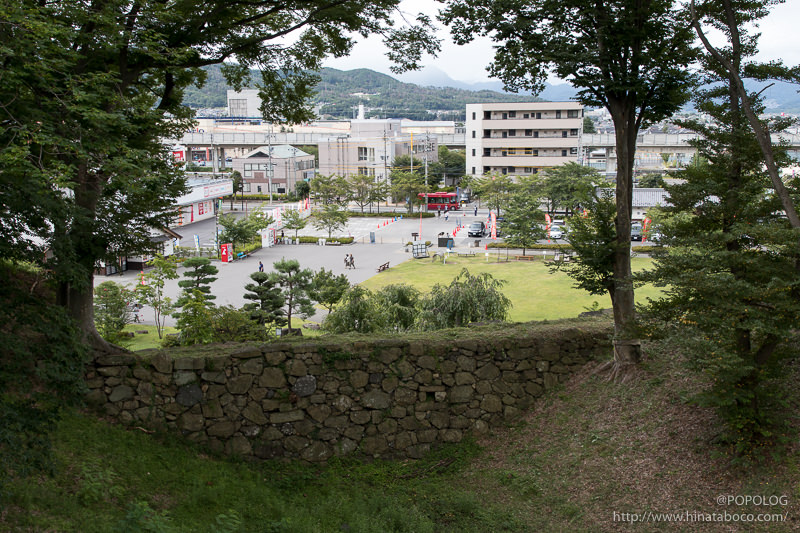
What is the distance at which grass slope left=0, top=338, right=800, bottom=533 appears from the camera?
6.81 metres

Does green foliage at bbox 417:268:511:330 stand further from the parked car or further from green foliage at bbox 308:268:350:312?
the parked car

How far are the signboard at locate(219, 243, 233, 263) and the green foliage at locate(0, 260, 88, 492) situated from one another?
32.6m

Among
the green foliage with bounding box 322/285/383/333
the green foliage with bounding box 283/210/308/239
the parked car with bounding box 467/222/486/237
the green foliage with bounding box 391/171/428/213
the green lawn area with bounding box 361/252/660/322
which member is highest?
the green foliage with bounding box 391/171/428/213

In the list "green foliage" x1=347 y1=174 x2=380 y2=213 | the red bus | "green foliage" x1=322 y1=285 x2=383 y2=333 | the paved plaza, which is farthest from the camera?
the red bus

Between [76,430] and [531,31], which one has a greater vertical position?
[531,31]

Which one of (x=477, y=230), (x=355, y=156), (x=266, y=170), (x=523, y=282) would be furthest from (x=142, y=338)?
(x=266, y=170)

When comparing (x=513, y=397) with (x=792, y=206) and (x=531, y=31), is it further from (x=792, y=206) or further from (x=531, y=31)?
(x=531, y=31)

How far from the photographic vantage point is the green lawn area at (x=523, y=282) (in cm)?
2630

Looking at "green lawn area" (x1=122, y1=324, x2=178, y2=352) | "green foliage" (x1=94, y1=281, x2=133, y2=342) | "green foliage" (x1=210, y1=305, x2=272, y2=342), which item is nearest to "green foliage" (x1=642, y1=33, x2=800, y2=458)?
"green foliage" (x1=210, y1=305, x2=272, y2=342)

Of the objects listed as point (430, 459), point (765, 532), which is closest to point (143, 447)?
point (430, 459)

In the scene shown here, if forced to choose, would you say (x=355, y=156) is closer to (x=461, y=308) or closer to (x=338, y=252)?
(x=338, y=252)

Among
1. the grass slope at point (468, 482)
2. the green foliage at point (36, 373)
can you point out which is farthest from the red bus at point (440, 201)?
the green foliage at point (36, 373)

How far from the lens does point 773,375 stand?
7617 mm

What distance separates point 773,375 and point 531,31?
6248 millimetres
